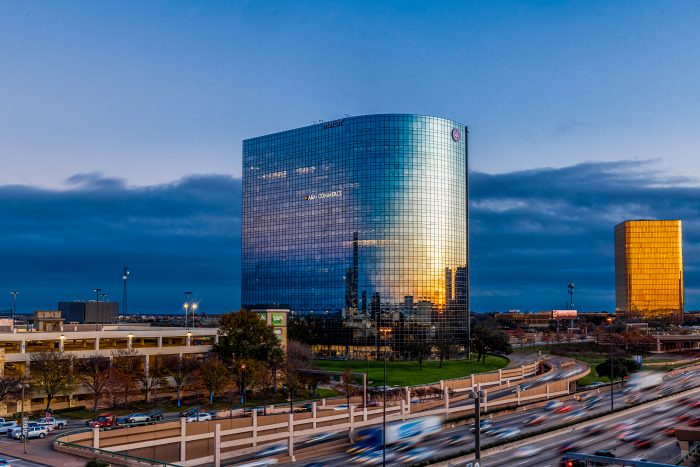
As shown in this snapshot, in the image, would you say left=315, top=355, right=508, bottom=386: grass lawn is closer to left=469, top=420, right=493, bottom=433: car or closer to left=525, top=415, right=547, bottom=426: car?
left=469, top=420, right=493, bottom=433: car

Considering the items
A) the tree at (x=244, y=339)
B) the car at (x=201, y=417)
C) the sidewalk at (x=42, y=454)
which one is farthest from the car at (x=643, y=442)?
the tree at (x=244, y=339)

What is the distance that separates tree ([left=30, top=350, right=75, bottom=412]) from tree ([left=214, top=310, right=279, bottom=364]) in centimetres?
2464

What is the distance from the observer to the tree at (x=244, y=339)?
372 feet

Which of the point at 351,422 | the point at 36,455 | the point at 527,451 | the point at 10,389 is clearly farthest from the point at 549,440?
the point at 10,389

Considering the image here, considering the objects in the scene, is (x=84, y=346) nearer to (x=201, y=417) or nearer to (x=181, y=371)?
(x=181, y=371)

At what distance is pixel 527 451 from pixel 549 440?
731 cm

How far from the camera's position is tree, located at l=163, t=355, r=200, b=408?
10450cm

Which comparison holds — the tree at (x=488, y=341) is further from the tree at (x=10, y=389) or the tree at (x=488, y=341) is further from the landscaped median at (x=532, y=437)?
the tree at (x=10, y=389)

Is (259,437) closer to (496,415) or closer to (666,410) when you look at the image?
(496,415)

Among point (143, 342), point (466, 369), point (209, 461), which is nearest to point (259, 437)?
point (209, 461)

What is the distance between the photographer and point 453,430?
307 ft

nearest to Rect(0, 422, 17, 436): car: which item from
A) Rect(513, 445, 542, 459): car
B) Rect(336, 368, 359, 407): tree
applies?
Rect(336, 368, 359, 407): tree

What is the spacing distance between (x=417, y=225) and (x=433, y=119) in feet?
98.7

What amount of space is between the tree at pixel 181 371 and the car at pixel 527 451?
5220cm
